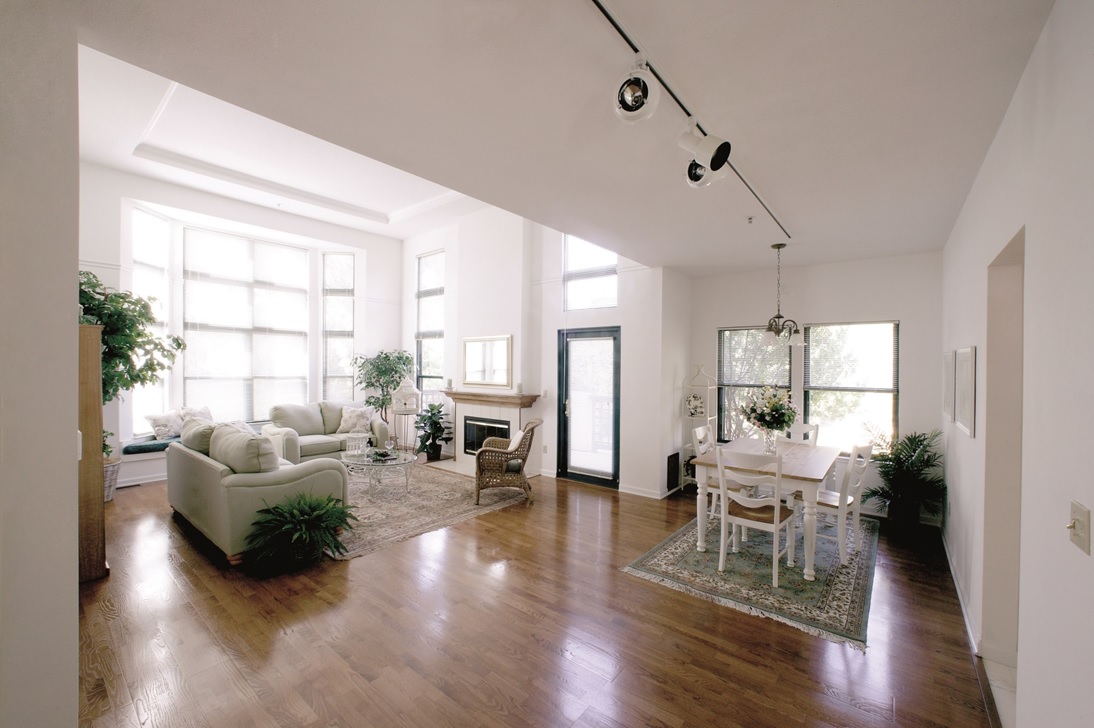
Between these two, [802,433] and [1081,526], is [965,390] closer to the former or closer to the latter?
[1081,526]

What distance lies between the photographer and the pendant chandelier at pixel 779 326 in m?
4.50

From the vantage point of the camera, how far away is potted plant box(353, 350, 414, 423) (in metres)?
7.98

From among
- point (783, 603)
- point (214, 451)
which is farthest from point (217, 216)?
point (783, 603)

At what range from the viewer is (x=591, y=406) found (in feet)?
19.5

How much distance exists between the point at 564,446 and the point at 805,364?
10.6 feet

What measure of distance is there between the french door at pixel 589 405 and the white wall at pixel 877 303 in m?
1.42

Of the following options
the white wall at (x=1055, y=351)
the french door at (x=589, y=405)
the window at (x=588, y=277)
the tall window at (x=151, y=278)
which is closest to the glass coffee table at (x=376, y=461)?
the french door at (x=589, y=405)

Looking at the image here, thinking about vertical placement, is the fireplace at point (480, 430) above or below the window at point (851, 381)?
below

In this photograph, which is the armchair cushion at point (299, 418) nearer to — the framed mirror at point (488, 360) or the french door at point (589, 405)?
the framed mirror at point (488, 360)

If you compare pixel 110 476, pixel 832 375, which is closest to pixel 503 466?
pixel 832 375

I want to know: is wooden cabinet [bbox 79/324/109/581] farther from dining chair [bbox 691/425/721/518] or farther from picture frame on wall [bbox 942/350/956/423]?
picture frame on wall [bbox 942/350/956/423]

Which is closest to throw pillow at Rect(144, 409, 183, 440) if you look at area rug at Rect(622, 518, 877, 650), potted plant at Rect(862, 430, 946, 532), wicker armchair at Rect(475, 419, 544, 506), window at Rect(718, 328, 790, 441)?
wicker armchair at Rect(475, 419, 544, 506)

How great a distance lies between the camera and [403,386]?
5.88 m

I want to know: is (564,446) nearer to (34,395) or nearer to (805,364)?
(805,364)
